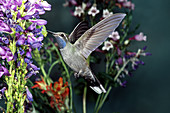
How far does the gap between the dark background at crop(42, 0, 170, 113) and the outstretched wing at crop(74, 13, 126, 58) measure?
69 cm

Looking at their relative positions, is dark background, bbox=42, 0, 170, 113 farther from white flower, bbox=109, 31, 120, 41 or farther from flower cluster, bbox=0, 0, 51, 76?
flower cluster, bbox=0, 0, 51, 76

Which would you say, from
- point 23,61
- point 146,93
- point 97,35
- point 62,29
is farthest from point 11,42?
point 146,93

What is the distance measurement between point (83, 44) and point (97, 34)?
0.04 meters

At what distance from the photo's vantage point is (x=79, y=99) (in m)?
1.11

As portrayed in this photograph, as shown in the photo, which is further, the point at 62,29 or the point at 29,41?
the point at 62,29

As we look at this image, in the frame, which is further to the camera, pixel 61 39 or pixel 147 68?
pixel 147 68

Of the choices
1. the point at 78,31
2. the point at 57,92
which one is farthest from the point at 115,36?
the point at 78,31

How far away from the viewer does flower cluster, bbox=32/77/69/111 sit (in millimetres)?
735

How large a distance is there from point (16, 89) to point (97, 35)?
162 millimetres

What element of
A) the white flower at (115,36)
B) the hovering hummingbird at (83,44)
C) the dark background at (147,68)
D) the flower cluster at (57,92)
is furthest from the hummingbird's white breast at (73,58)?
the dark background at (147,68)

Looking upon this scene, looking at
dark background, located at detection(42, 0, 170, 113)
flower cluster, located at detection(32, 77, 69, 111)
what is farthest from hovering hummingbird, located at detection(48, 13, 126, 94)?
dark background, located at detection(42, 0, 170, 113)

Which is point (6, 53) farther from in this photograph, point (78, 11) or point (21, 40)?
point (78, 11)

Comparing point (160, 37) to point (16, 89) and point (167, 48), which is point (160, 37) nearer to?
point (167, 48)

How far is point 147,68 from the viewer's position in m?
1.12
